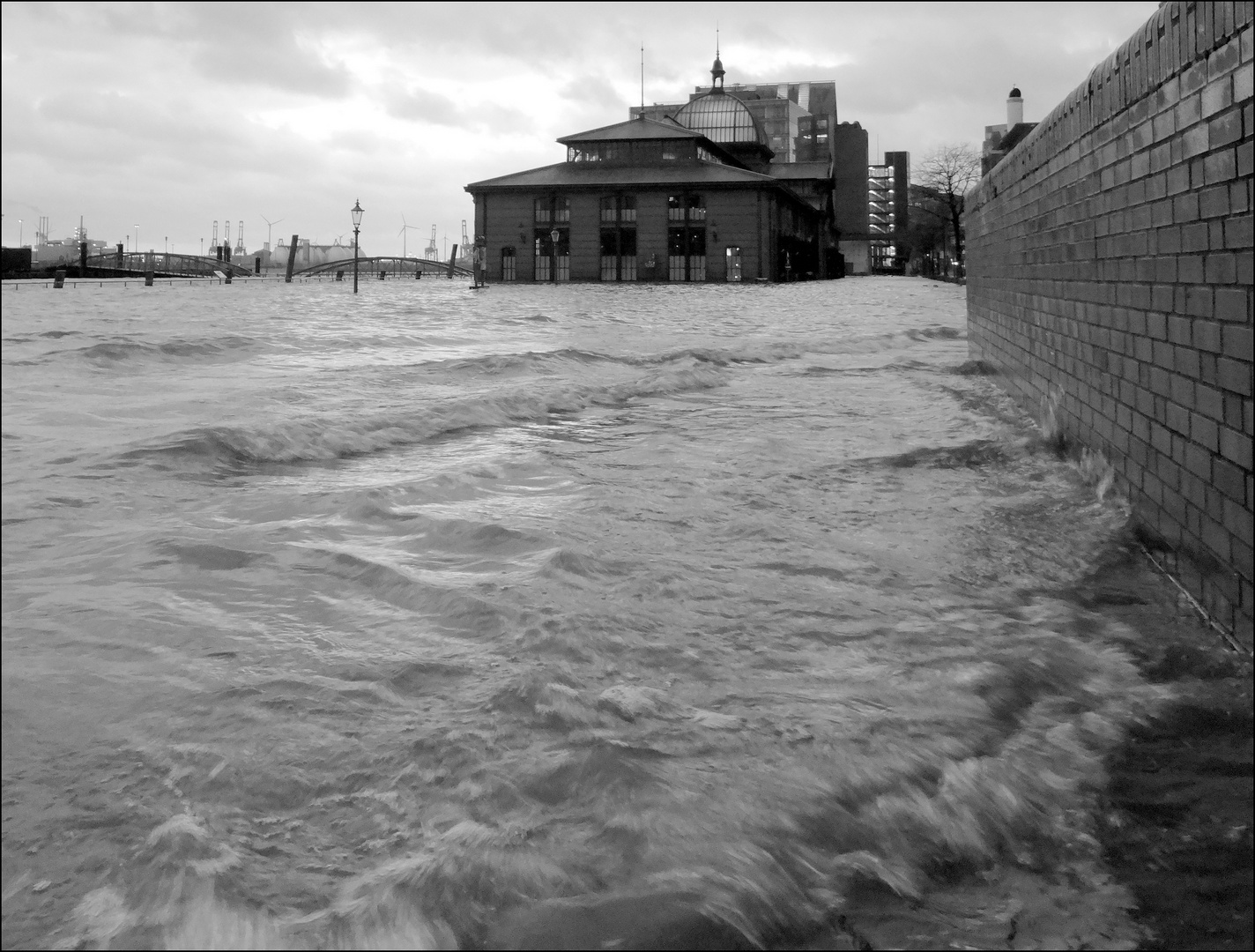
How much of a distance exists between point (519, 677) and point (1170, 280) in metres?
2.84

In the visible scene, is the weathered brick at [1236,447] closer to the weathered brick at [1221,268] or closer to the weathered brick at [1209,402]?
the weathered brick at [1209,402]

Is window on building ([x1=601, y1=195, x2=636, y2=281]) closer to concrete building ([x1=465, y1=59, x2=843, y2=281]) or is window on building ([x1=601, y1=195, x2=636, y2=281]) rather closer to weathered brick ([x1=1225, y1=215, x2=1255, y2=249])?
concrete building ([x1=465, y1=59, x2=843, y2=281])

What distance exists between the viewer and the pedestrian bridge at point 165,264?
73.4 m

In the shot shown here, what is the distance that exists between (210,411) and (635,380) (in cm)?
524

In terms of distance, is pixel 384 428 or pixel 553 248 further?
pixel 553 248

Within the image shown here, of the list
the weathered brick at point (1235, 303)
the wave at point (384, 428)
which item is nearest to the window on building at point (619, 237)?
the wave at point (384, 428)

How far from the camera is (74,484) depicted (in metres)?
6.15

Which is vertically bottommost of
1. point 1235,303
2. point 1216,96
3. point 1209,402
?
point 1209,402

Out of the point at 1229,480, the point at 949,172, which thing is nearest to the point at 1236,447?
the point at 1229,480

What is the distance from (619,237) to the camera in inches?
2307

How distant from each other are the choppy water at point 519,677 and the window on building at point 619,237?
5167cm

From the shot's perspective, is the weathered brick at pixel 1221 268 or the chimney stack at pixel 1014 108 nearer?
the weathered brick at pixel 1221 268

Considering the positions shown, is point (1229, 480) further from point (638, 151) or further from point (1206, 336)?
point (638, 151)

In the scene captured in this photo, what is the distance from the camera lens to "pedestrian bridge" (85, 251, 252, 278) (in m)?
73.4
